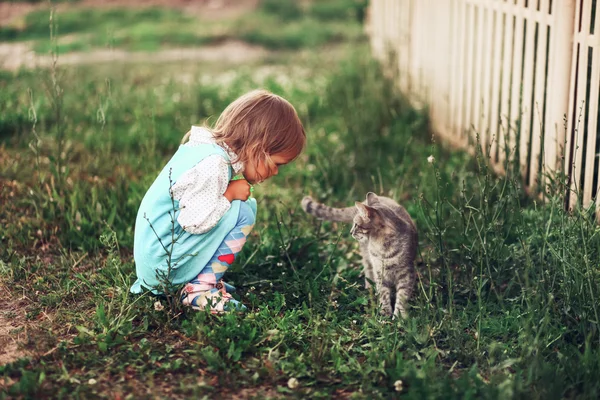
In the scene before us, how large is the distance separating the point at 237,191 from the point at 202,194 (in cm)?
21

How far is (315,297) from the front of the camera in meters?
3.90

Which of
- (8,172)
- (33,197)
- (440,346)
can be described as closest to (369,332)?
(440,346)

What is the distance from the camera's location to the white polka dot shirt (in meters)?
3.67

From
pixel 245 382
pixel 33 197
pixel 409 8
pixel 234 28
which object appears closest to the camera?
pixel 245 382


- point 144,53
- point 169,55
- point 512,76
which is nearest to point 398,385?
point 512,76

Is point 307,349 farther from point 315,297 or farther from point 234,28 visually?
point 234,28

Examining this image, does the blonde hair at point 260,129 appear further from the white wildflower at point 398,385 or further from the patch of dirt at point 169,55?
the patch of dirt at point 169,55

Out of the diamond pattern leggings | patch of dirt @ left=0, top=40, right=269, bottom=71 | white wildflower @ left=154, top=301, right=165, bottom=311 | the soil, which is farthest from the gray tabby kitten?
patch of dirt @ left=0, top=40, right=269, bottom=71

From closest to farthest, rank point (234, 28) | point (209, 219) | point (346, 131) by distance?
point (209, 219), point (346, 131), point (234, 28)

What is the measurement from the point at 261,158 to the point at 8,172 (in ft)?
7.73

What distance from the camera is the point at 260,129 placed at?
3793 mm

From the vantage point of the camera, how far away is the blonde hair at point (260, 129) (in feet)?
12.5

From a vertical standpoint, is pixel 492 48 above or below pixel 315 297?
above

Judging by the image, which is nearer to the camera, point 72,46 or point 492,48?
point 492,48
